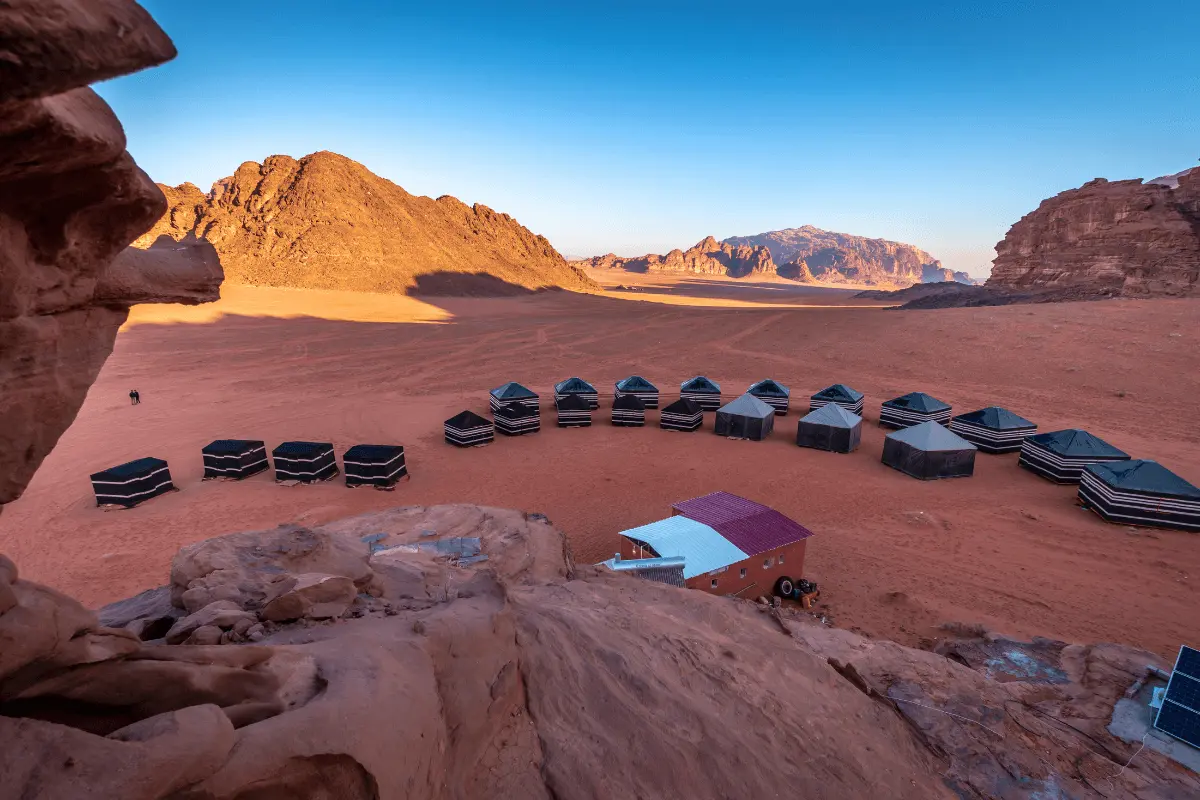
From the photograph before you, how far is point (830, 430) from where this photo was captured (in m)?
19.0

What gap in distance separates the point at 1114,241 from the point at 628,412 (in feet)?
177

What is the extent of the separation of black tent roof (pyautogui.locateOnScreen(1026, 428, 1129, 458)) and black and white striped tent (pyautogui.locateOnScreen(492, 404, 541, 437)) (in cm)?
1603

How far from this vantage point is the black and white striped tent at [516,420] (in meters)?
20.2

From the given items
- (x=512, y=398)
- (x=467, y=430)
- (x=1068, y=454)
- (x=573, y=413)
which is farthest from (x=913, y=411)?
(x=467, y=430)

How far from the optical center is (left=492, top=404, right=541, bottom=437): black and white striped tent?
20.2 metres

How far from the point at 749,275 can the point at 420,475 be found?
6576 inches

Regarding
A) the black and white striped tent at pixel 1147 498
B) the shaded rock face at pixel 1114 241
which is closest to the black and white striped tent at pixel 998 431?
the black and white striped tent at pixel 1147 498

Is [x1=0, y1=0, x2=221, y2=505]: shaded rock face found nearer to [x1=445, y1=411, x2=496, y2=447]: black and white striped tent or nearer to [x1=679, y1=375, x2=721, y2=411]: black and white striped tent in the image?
[x1=445, y1=411, x2=496, y2=447]: black and white striped tent

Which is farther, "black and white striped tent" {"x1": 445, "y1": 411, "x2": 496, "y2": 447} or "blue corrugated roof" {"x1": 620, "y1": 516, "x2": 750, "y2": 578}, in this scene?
"black and white striped tent" {"x1": 445, "y1": 411, "x2": 496, "y2": 447}

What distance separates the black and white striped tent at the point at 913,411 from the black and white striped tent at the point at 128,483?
23.7 metres

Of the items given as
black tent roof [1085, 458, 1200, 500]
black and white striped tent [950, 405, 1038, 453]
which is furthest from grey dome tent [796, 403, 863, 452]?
black tent roof [1085, 458, 1200, 500]

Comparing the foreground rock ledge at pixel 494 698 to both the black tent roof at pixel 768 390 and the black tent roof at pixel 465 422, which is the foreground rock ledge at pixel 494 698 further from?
the black tent roof at pixel 768 390

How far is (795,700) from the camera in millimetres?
5840

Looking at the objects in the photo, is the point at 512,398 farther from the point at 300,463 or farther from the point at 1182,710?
the point at 1182,710
